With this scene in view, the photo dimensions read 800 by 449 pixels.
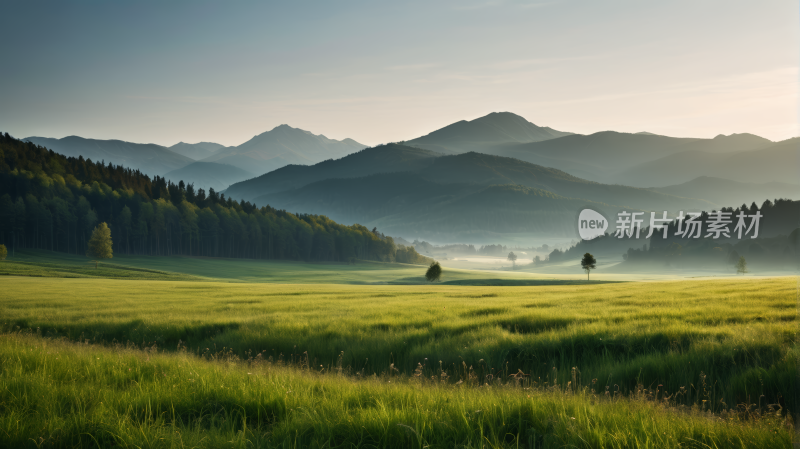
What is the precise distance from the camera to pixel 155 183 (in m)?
150

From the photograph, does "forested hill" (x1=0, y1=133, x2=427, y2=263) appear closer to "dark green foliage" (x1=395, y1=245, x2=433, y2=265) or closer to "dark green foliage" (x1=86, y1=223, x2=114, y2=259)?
"dark green foliage" (x1=395, y1=245, x2=433, y2=265)

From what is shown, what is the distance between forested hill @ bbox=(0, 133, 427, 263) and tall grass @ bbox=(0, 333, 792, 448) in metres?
133

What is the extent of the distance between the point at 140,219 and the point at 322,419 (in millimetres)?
145475

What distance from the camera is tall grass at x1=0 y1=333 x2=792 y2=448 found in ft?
12.5

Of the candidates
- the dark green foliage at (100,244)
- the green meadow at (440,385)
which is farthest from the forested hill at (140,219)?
the green meadow at (440,385)

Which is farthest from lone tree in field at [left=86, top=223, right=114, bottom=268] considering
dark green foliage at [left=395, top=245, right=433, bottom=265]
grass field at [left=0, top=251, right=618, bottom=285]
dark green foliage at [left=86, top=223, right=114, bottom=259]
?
dark green foliage at [left=395, top=245, right=433, bottom=265]

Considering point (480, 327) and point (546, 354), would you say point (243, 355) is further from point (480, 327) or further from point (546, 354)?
point (546, 354)

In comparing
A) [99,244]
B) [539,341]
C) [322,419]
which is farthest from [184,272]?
[322,419]

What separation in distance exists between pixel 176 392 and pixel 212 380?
0.75 meters

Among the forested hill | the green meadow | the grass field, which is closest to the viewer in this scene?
the green meadow

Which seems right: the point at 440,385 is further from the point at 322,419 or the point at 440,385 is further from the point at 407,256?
the point at 407,256

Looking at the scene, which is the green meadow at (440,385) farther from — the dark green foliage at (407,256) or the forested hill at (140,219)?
the dark green foliage at (407,256)

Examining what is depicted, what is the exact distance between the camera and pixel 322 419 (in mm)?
4336

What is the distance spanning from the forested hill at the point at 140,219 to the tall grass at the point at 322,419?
132666 mm
